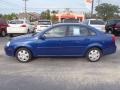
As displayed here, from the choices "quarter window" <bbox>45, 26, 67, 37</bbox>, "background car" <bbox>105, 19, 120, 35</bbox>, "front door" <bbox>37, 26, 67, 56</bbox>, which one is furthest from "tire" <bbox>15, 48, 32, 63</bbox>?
"background car" <bbox>105, 19, 120, 35</bbox>

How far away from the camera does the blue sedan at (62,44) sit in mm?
11117

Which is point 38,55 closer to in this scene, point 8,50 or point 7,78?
point 8,50

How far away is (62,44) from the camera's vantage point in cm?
1112

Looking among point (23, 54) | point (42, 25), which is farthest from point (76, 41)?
point (42, 25)

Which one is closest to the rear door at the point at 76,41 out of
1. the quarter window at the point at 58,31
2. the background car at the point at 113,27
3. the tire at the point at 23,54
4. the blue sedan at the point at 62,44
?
the blue sedan at the point at 62,44

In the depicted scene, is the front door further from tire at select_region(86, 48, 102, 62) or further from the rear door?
tire at select_region(86, 48, 102, 62)

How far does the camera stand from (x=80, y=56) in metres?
11.4

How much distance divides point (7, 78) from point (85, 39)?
375cm

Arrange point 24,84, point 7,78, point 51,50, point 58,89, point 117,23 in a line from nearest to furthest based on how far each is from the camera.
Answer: point 58,89 < point 24,84 < point 7,78 < point 51,50 < point 117,23

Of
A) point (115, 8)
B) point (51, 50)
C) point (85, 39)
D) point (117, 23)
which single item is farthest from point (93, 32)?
point (115, 8)

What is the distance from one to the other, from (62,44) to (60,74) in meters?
2.19

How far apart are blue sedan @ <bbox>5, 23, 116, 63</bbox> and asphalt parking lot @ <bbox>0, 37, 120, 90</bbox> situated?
1.11 ft

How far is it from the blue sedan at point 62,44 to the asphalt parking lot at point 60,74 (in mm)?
338

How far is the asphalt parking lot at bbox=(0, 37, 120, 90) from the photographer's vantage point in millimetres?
7695
